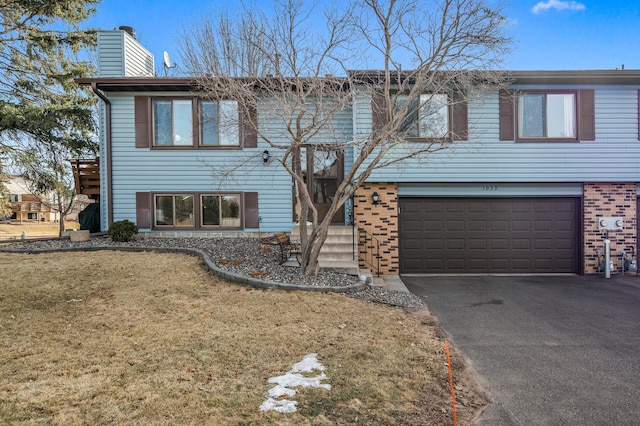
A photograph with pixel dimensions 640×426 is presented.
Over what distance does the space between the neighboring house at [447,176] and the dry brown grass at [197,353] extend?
A: 400 centimetres

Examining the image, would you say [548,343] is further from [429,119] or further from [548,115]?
[548,115]

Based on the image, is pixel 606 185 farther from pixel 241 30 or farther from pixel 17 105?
pixel 17 105

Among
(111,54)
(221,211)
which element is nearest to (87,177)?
(111,54)

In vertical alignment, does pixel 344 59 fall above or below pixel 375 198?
above

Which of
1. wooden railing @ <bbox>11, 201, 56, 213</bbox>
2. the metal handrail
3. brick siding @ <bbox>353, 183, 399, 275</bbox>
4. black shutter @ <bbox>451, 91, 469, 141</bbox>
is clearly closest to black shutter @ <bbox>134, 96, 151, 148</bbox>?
brick siding @ <bbox>353, 183, 399, 275</bbox>

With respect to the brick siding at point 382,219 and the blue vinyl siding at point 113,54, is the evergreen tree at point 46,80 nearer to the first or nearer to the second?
the blue vinyl siding at point 113,54

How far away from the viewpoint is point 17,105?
13820 millimetres

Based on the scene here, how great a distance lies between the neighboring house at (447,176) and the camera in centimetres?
1009

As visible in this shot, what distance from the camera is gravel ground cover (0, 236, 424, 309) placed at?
726 centimetres

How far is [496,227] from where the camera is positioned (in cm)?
1047

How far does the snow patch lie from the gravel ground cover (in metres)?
3.09

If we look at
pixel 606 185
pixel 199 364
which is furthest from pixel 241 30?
pixel 606 185

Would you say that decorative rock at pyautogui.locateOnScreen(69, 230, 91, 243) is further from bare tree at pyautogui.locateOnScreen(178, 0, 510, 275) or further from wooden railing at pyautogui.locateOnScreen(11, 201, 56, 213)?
wooden railing at pyautogui.locateOnScreen(11, 201, 56, 213)

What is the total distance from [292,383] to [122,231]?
27.7 ft
